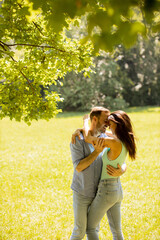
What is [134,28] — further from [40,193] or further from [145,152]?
[145,152]

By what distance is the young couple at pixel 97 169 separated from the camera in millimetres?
2816

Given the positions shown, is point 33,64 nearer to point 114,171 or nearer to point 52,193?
point 114,171

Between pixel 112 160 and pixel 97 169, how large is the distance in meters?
0.23

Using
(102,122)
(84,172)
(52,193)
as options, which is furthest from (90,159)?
A: (52,193)

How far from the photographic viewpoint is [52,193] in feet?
21.1

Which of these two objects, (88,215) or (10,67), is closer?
(88,215)

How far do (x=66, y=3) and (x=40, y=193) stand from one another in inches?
218

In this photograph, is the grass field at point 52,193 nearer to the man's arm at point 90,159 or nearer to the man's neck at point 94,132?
the man's arm at point 90,159

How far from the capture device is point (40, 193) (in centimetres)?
645

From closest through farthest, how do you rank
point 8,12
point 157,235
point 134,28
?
point 134,28 → point 8,12 → point 157,235

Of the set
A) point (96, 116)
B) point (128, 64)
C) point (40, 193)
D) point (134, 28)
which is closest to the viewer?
point (134, 28)

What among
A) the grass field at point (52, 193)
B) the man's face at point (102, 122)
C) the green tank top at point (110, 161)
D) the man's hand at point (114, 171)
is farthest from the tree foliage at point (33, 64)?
the grass field at point (52, 193)

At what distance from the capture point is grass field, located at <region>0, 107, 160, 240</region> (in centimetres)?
463

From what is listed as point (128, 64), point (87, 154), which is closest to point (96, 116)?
point (87, 154)
